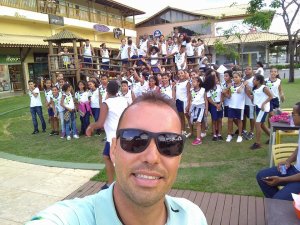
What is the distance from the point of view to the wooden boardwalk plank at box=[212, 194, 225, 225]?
352 cm

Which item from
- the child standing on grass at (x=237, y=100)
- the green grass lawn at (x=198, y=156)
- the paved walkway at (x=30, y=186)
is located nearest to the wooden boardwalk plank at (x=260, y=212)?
the green grass lawn at (x=198, y=156)

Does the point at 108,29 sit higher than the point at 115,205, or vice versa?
the point at 108,29

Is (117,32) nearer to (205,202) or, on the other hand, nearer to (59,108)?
(59,108)

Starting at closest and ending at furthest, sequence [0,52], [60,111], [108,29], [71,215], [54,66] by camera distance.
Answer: [71,215]
[60,111]
[54,66]
[0,52]
[108,29]

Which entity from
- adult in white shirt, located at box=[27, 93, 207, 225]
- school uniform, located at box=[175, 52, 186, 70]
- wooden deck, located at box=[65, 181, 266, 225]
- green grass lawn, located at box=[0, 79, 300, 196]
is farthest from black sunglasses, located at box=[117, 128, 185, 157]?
school uniform, located at box=[175, 52, 186, 70]

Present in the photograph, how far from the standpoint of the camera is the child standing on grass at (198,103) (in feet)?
23.5

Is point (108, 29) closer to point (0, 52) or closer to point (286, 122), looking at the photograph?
point (0, 52)

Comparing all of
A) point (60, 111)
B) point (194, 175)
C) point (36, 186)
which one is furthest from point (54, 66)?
point (194, 175)

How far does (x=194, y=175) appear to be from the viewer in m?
5.07

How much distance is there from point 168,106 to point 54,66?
1340 cm

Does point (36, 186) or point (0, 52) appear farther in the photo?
point (0, 52)

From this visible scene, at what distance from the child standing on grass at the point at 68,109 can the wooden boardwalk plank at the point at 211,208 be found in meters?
4.99

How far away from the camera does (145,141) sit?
4.42 feet

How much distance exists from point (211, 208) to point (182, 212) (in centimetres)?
260
